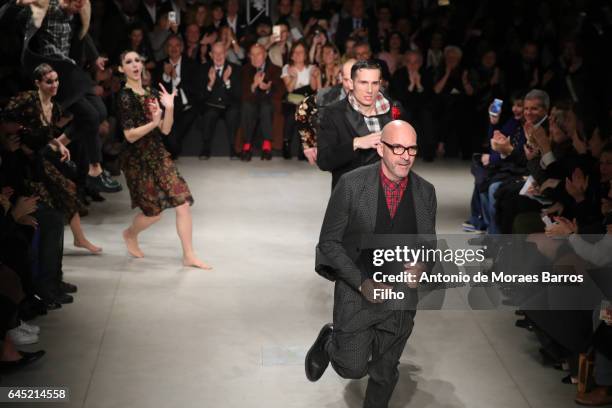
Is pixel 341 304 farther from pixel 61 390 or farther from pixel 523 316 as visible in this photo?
pixel 523 316

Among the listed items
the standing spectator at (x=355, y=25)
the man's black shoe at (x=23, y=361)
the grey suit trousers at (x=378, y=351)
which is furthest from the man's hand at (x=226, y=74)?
the grey suit trousers at (x=378, y=351)

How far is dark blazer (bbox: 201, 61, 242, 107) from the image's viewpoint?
517 inches

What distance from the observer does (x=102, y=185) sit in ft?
33.7

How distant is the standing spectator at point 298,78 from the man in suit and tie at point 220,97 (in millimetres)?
637

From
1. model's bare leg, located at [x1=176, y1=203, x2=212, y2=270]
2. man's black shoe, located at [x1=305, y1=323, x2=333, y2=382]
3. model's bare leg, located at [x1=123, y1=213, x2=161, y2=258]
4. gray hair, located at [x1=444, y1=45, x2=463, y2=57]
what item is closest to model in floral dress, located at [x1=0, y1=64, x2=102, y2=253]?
model's bare leg, located at [x1=123, y1=213, x2=161, y2=258]

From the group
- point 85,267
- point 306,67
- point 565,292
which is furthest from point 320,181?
point 565,292

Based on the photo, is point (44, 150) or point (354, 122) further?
point (44, 150)

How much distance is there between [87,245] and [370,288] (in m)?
Answer: 4.00

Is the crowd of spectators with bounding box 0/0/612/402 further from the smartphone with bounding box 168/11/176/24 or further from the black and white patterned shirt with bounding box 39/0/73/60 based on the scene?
the black and white patterned shirt with bounding box 39/0/73/60

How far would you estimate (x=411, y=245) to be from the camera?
490 cm

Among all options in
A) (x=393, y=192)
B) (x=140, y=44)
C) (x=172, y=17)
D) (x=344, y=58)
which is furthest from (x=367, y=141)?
(x=172, y=17)

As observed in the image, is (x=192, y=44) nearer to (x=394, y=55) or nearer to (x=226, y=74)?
(x=226, y=74)

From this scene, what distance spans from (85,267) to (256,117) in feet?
19.0

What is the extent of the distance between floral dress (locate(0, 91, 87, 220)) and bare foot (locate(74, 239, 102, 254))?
0.46m
